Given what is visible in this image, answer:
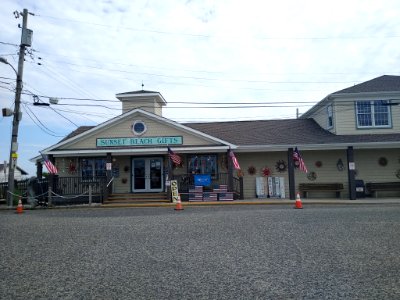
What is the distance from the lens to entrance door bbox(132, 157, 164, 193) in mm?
22469

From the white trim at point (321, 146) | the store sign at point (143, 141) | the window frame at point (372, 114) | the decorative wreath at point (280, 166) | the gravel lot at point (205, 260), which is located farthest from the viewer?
the decorative wreath at point (280, 166)

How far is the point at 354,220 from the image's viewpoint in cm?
1174

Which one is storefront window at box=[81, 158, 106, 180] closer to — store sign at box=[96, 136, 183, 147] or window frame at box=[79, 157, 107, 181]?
window frame at box=[79, 157, 107, 181]

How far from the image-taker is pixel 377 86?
22.7 metres

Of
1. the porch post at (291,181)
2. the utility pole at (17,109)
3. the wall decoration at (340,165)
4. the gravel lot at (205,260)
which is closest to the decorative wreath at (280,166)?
the porch post at (291,181)

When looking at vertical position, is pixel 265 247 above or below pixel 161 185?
below

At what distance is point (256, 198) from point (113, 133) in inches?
360

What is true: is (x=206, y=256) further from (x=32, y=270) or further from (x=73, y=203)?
(x=73, y=203)

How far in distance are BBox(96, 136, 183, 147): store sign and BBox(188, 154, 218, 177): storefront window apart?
5.96 feet

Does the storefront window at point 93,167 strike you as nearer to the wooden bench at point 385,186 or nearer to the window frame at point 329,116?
the window frame at point 329,116

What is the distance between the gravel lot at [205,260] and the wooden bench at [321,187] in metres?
10.1

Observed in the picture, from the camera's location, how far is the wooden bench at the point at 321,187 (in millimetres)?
21531

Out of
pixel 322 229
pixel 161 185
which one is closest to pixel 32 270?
pixel 322 229

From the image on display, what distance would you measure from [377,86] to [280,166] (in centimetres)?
768
